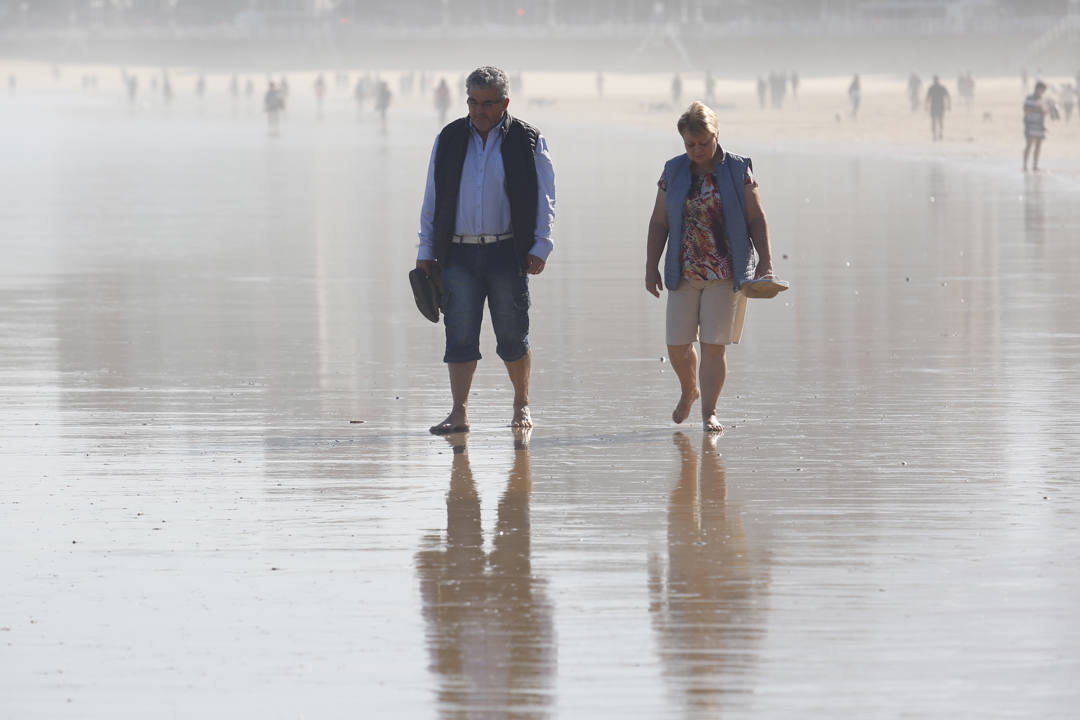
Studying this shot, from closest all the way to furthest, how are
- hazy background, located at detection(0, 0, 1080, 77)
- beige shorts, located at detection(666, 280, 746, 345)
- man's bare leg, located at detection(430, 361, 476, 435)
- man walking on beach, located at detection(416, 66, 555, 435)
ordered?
man walking on beach, located at detection(416, 66, 555, 435) → beige shorts, located at detection(666, 280, 746, 345) → man's bare leg, located at detection(430, 361, 476, 435) → hazy background, located at detection(0, 0, 1080, 77)

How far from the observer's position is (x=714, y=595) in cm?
570

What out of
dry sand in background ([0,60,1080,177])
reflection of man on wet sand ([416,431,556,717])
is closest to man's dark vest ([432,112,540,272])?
reflection of man on wet sand ([416,431,556,717])

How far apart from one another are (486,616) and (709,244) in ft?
10.4

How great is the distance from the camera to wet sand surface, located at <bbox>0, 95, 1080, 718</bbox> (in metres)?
4.95

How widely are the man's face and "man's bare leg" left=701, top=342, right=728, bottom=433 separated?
4.38 feet

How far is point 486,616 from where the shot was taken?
5512 millimetres

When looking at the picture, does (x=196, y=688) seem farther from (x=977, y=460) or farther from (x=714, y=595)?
(x=977, y=460)

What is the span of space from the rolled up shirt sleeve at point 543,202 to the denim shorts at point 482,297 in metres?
0.12

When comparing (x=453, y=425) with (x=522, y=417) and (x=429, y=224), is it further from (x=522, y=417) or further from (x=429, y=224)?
(x=429, y=224)

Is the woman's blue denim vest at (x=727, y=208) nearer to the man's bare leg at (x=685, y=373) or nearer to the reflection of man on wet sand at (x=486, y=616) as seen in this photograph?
the man's bare leg at (x=685, y=373)

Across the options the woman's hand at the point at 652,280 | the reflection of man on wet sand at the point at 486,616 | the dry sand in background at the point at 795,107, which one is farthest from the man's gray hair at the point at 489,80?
the dry sand in background at the point at 795,107

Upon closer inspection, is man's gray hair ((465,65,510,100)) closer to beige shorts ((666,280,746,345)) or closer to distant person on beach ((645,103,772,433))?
distant person on beach ((645,103,772,433))

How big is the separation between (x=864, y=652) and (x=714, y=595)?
2.31ft

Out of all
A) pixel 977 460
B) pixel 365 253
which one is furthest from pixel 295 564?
pixel 365 253
